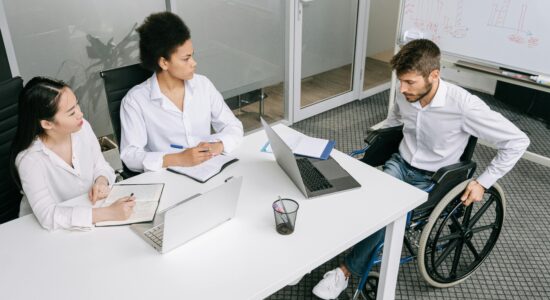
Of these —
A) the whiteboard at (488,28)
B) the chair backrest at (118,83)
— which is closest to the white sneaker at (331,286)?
the chair backrest at (118,83)

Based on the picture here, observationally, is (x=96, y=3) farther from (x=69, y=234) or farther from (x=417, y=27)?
(x=417, y=27)

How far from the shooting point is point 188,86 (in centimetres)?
213

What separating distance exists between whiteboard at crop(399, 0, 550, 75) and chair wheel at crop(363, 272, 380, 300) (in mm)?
1725

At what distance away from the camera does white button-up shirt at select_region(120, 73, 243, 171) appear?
2.01 metres

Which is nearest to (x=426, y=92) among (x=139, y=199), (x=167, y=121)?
(x=167, y=121)

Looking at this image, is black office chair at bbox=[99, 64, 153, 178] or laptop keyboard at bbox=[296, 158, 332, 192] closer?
laptop keyboard at bbox=[296, 158, 332, 192]

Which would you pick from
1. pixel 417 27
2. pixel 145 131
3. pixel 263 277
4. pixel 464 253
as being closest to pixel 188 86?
pixel 145 131

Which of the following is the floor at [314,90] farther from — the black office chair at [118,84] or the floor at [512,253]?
the black office chair at [118,84]

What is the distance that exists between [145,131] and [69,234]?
69cm

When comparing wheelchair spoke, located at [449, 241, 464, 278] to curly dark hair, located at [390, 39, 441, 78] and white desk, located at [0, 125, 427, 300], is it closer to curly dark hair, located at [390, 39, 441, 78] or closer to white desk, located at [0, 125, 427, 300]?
white desk, located at [0, 125, 427, 300]

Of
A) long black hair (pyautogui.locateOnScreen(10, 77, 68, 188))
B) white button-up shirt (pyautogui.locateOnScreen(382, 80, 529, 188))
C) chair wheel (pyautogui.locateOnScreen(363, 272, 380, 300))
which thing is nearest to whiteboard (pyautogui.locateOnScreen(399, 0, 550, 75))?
white button-up shirt (pyautogui.locateOnScreen(382, 80, 529, 188))

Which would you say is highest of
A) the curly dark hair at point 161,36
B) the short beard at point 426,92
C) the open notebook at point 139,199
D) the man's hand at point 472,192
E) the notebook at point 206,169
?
the curly dark hair at point 161,36

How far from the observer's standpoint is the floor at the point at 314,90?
12.4ft

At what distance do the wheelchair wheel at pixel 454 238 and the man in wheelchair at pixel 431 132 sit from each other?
10 centimetres
